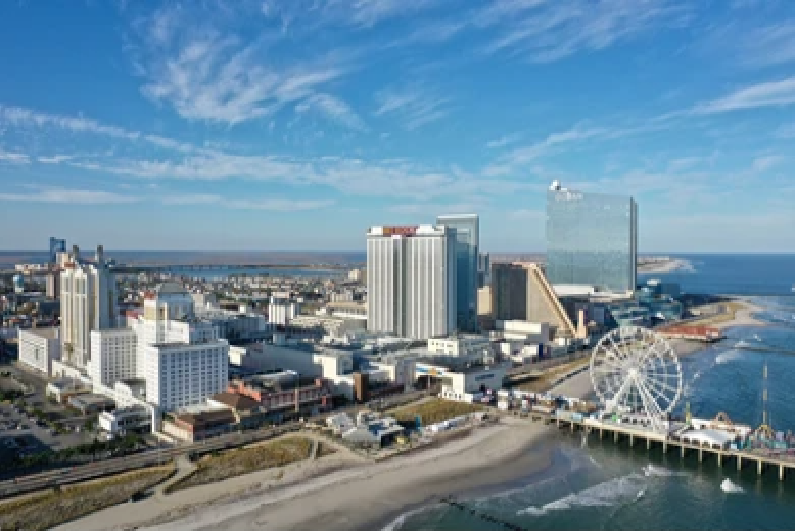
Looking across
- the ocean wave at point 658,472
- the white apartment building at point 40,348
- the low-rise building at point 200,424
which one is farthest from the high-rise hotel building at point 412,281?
the ocean wave at point 658,472

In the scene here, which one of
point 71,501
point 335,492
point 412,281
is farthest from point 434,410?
point 412,281

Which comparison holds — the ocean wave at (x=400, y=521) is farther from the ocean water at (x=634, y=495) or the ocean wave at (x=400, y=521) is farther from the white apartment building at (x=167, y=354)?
the white apartment building at (x=167, y=354)

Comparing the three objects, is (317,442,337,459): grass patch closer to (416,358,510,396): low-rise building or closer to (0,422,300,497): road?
(0,422,300,497): road

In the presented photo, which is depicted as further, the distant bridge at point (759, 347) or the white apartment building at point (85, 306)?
the distant bridge at point (759, 347)

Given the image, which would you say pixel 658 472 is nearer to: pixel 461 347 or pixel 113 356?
pixel 461 347

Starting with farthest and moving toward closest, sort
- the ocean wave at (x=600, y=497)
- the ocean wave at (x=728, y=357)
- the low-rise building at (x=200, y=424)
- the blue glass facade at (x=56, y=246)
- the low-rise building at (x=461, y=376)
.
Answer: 1. the blue glass facade at (x=56, y=246)
2. the ocean wave at (x=728, y=357)
3. the low-rise building at (x=461, y=376)
4. the low-rise building at (x=200, y=424)
5. the ocean wave at (x=600, y=497)
